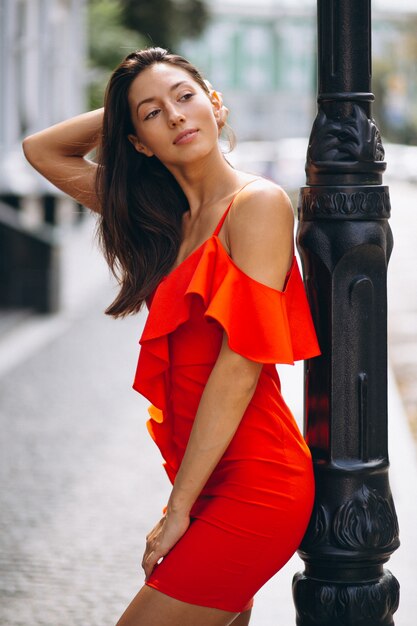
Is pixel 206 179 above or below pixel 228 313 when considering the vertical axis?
above

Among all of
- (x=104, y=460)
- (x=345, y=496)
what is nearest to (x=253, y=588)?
(x=345, y=496)

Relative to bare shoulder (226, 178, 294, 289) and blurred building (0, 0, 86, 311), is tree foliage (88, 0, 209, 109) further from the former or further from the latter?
bare shoulder (226, 178, 294, 289)

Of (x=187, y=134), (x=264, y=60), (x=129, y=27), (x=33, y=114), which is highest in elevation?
A: (x=264, y=60)

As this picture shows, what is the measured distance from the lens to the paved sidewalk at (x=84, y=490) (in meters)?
4.56

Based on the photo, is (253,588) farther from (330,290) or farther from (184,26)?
(184,26)

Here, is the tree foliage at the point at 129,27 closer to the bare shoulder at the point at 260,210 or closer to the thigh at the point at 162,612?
the bare shoulder at the point at 260,210

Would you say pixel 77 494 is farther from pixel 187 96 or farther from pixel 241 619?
pixel 187 96

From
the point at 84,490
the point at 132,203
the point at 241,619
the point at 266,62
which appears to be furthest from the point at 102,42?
the point at 266,62

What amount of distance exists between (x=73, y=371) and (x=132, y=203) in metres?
6.92

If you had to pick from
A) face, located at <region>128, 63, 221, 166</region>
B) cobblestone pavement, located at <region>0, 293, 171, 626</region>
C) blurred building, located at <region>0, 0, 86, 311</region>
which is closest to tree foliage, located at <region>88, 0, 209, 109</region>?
blurred building, located at <region>0, 0, 86, 311</region>

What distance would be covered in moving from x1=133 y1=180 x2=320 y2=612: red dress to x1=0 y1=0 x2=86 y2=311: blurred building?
10.4 meters

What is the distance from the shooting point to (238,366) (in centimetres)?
253

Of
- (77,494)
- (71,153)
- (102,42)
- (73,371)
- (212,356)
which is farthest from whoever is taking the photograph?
(102,42)

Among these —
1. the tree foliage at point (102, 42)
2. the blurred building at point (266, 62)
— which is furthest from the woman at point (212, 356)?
the blurred building at point (266, 62)
